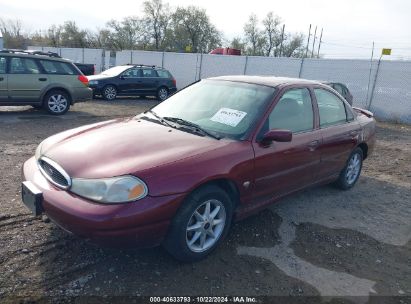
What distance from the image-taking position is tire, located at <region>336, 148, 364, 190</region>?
522 cm

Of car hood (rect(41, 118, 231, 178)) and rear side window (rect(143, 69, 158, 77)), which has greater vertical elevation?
rear side window (rect(143, 69, 158, 77))

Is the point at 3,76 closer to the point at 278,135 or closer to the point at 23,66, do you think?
the point at 23,66

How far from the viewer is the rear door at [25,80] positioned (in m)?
9.32

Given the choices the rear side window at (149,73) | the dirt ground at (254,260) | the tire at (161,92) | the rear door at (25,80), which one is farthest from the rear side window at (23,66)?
the tire at (161,92)

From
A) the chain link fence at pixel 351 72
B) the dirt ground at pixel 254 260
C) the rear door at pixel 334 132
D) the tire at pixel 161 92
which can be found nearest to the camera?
the dirt ground at pixel 254 260

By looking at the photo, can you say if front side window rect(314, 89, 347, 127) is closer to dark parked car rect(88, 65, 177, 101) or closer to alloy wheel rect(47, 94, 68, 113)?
alloy wheel rect(47, 94, 68, 113)

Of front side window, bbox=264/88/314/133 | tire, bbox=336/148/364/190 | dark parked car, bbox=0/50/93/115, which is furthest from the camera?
dark parked car, bbox=0/50/93/115

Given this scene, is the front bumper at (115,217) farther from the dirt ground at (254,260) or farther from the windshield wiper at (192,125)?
the windshield wiper at (192,125)

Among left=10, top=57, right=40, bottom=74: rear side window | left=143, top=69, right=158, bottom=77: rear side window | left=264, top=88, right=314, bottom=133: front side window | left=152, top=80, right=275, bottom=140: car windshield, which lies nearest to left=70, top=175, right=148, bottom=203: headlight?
left=152, top=80, right=275, bottom=140: car windshield

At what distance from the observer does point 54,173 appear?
9.91 feet

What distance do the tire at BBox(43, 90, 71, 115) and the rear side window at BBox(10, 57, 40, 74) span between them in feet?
2.31

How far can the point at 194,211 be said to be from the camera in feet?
9.81

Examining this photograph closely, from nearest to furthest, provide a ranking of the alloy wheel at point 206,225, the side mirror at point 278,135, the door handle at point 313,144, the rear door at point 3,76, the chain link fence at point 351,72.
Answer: the alloy wheel at point 206,225
the side mirror at point 278,135
the door handle at point 313,144
the rear door at point 3,76
the chain link fence at point 351,72

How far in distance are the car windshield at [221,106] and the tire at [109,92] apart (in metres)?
11.2
